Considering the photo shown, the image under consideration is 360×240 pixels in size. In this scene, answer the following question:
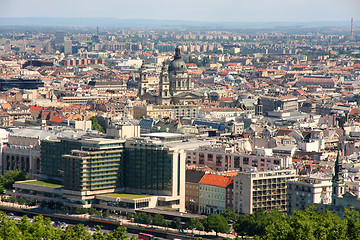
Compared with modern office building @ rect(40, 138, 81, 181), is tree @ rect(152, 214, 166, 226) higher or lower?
lower

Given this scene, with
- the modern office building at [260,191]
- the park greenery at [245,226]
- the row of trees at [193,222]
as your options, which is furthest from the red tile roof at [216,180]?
the row of trees at [193,222]

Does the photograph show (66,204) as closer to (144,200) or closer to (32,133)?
(144,200)

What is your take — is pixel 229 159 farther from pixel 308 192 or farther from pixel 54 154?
pixel 308 192

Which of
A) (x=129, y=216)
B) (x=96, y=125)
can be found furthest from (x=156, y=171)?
(x=96, y=125)

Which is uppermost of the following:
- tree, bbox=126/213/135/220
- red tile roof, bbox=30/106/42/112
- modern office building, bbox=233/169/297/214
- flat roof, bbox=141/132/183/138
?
flat roof, bbox=141/132/183/138

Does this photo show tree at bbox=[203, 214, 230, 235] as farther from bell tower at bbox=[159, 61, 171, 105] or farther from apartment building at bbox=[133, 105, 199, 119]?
bell tower at bbox=[159, 61, 171, 105]

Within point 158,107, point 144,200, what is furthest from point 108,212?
point 158,107

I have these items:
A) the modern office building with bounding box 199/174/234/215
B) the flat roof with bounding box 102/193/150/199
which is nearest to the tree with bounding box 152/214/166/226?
the flat roof with bounding box 102/193/150/199

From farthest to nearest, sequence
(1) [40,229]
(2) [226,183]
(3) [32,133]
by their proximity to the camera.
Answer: (3) [32,133] < (2) [226,183] < (1) [40,229]
